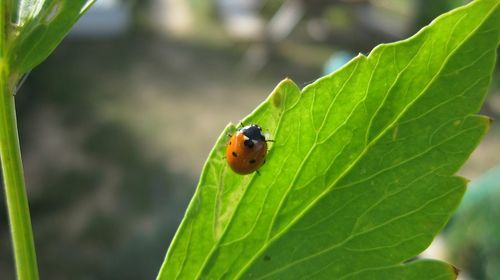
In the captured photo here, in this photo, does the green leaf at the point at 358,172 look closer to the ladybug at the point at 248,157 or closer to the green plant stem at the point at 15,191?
the ladybug at the point at 248,157

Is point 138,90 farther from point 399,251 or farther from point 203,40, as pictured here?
point 399,251

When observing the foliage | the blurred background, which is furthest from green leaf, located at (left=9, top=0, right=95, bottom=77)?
the blurred background

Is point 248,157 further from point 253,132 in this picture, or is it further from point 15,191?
point 15,191

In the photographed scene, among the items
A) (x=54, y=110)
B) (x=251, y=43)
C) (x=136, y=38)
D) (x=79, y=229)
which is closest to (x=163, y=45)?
(x=136, y=38)

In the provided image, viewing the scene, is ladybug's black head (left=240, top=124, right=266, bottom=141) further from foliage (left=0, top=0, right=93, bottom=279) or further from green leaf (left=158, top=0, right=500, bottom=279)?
foliage (left=0, top=0, right=93, bottom=279)

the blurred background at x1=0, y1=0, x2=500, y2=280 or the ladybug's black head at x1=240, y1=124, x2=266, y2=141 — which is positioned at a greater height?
the blurred background at x1=0, y1=0, x2=500, y2=280

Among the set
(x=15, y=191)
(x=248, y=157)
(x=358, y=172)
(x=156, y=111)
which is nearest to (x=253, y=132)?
(x=248, y=157)
